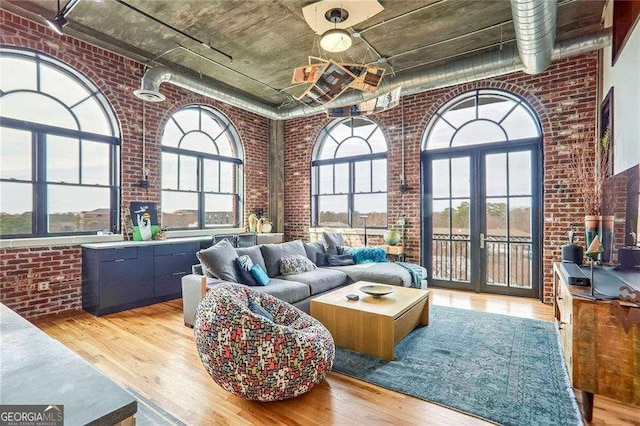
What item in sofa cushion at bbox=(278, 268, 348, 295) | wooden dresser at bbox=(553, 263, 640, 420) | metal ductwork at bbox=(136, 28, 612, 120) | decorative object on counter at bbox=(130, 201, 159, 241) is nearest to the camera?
wooden dresser at bbox=(553, 263, 640, 420)

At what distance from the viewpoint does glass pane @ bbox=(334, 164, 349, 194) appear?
665cm

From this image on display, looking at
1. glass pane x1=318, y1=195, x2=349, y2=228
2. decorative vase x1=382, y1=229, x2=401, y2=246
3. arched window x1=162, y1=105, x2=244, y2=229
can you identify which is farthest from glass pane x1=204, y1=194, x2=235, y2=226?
decorative vase x1=382, y1=229, x2=401, y2=246

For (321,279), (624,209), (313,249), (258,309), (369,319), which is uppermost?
(624,209)

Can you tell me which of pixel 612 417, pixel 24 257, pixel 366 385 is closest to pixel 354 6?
pixel 366 385

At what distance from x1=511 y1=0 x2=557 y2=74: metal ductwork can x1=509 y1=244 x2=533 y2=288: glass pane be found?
256cm

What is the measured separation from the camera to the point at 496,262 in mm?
5156

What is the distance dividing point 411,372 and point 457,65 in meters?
3.88

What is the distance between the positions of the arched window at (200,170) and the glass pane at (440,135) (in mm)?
3744

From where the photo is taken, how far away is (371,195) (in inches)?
250

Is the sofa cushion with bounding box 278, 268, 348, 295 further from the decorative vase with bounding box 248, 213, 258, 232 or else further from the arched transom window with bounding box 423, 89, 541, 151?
the arched transom window with bounding box 423, 89, 541, 151

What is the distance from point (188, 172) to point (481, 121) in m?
5.06

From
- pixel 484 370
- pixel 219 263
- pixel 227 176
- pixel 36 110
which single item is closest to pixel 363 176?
pixel 227 176

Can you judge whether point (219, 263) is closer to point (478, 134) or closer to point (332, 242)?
point (332, 242)

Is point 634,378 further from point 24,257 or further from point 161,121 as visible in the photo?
point 161,121
